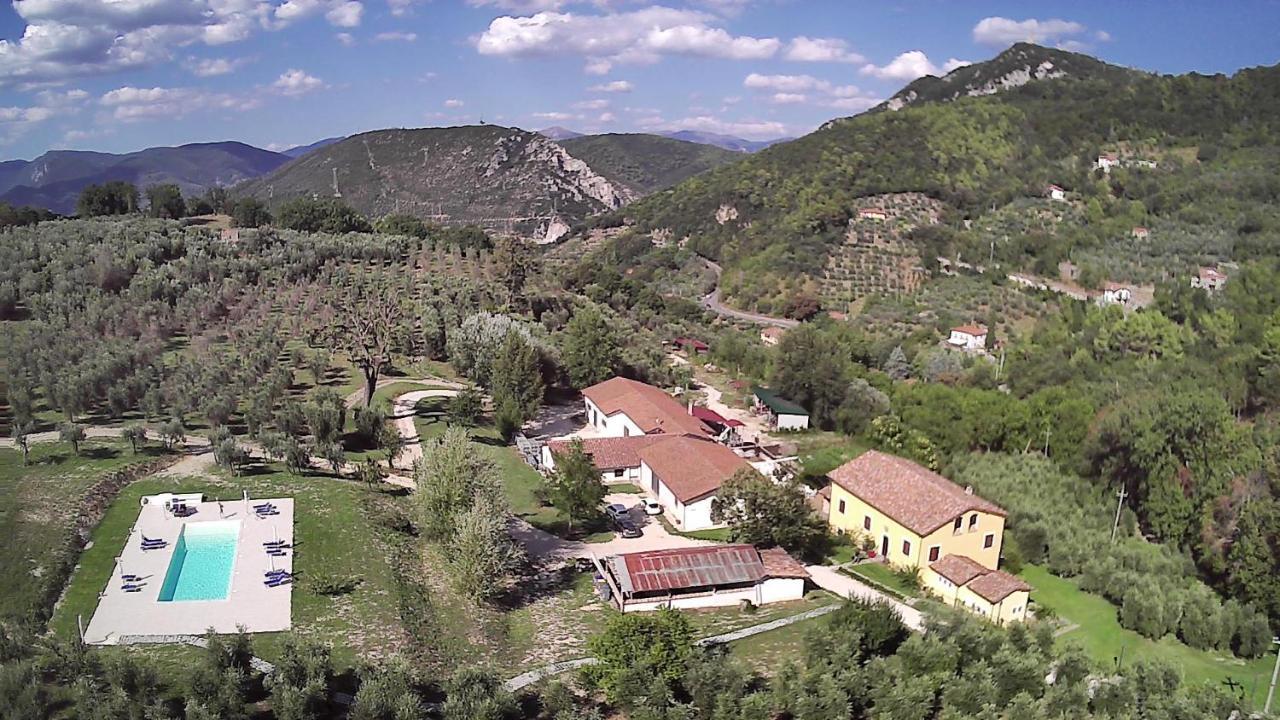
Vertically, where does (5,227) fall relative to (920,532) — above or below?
above

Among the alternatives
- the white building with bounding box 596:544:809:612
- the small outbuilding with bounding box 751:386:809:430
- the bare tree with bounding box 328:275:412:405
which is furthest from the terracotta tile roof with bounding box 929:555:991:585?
the bare tree with bounding box 328:275:412:405

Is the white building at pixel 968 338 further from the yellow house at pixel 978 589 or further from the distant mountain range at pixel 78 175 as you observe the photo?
the distant mountain range at pixel 78 175

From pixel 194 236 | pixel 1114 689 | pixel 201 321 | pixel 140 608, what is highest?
pixel 194 236

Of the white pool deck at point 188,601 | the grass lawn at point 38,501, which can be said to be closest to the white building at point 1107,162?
the white pool deck at point 188,601

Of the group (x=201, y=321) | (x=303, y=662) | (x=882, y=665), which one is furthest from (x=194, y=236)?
(x=882, y=665)

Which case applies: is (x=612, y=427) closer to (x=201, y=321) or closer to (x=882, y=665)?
(x=882, y=665)

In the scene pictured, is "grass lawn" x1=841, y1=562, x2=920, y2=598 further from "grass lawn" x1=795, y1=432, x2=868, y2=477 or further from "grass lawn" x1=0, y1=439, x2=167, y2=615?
Result: "grass lawn" x1=0, y1=439, x2=167, y2=615
